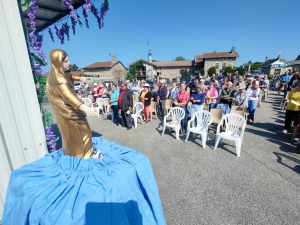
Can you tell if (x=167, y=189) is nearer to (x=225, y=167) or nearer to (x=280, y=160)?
(x=225, y=167)

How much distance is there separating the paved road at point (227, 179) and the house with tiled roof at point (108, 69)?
32688mm

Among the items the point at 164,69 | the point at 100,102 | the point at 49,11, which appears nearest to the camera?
the point at 49,11

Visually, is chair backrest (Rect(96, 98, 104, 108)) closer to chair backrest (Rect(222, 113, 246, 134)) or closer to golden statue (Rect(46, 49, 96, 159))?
chair backrest (Rect(222, 113, 246, 134))

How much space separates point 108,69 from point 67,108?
36180 mm

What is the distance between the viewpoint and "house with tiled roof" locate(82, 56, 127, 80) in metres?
35.0

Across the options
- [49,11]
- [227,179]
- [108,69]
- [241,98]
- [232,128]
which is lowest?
[227,179]

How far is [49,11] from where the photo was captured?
280cm

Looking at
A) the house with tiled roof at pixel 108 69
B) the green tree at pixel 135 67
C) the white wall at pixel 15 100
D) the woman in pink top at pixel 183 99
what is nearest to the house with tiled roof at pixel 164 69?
the green tree at pixel 135 67

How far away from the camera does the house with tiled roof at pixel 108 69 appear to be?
115ft

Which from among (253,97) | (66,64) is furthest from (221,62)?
(66,64)

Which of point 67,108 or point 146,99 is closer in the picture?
point 67,108

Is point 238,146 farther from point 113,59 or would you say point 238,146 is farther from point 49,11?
point 113,59

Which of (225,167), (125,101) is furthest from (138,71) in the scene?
(225,167)

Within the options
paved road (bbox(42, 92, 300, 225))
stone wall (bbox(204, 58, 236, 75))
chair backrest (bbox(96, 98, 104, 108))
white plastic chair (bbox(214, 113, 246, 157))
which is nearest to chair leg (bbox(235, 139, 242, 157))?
white plastic chair (bbox(214, 113, 246, 157))
